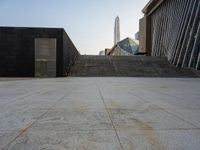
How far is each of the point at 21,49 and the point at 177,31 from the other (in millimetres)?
25564

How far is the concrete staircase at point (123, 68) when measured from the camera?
99.0ft

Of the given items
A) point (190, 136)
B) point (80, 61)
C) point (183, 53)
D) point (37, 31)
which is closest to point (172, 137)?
point (190, 136)

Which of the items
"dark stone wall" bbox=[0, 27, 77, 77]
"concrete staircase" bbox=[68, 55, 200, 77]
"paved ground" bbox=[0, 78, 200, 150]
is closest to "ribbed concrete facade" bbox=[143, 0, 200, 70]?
"concrete staircase" bbox=[68, 55, 200, 77]

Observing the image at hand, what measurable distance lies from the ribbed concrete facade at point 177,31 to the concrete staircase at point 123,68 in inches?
95.2

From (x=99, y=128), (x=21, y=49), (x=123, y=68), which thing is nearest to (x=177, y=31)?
(x=123, y=68)

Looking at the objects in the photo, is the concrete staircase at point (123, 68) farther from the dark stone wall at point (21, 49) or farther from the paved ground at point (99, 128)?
the paved ground at point (99, 128)

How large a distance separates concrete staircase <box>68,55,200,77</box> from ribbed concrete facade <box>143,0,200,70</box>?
2418 mm

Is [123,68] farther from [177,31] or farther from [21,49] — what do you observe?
[177,31]

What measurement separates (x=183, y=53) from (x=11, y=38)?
75.8 feet

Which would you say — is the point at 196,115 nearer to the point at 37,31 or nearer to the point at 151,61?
the point at 37,31

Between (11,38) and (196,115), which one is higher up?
(11,38)

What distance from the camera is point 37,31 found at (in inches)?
1080

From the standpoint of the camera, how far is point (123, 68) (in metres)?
33.2

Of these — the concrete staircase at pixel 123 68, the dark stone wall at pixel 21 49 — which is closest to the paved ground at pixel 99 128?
the dark stone wall at pixel 21 49
